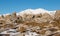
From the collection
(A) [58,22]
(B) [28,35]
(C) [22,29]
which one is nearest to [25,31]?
(C) [22,29]

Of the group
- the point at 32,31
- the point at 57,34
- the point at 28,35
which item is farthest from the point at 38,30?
the point at 57,34

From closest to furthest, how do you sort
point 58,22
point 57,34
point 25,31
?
point 57,34 → point 25,31 → point 58,22

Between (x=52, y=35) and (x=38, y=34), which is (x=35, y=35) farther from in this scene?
(x=52, y=35)

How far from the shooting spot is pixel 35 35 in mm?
13539

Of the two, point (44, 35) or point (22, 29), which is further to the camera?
→ point (22, 29)

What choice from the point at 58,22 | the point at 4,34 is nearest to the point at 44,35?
the point at 4,34

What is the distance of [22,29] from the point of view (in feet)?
47.9

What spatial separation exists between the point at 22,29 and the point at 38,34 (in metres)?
1.30

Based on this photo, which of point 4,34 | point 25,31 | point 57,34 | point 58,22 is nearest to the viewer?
point 57,34

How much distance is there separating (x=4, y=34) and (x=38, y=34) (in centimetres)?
217

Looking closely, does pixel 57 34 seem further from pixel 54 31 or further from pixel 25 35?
pixel 25 35

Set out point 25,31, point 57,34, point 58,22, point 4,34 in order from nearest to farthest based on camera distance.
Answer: point 57,34
point 4,34
point 25,31
point 58,22

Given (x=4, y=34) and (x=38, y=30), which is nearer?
(x=4, y=34)

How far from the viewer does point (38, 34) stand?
45.4ft
